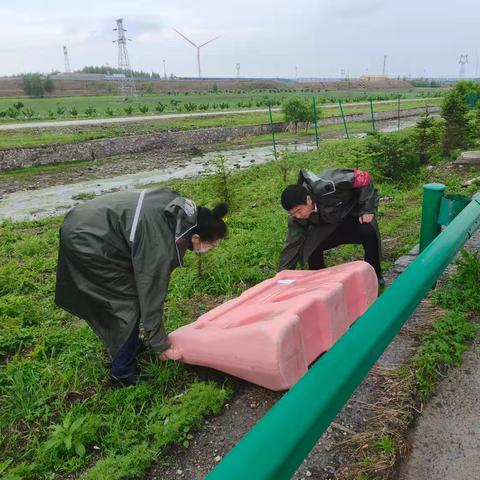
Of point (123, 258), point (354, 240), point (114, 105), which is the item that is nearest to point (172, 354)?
point (123, 258)

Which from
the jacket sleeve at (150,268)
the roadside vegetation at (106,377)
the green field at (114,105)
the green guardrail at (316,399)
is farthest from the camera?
the green field at (114,105)

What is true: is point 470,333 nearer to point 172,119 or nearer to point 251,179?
point 251,179

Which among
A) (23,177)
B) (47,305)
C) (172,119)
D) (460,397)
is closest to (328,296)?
(460,397)

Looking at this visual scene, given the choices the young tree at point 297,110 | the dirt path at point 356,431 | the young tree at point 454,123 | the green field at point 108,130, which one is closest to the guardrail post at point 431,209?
the dirt path at point 356,431

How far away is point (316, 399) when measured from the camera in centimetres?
101

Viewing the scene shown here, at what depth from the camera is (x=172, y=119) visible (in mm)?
24844

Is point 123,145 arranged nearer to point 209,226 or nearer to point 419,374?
point 209,226

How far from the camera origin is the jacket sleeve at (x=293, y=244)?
372 cm

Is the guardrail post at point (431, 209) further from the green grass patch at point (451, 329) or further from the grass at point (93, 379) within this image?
the grass at point (93, 379)

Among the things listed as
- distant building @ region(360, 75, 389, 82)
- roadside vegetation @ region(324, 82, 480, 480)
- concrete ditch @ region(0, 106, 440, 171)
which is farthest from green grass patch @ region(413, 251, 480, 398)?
distant building @ region(360, 75, 389, 82)

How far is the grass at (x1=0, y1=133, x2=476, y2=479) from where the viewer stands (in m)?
2.37

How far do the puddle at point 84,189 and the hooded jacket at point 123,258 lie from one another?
707 centimetres

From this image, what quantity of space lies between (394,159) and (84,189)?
7798 mm

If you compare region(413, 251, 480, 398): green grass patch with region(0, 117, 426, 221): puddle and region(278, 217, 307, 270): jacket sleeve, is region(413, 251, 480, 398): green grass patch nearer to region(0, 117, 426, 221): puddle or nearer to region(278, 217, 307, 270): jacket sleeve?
region(278, 217, 307, 270): jacket sleeve
